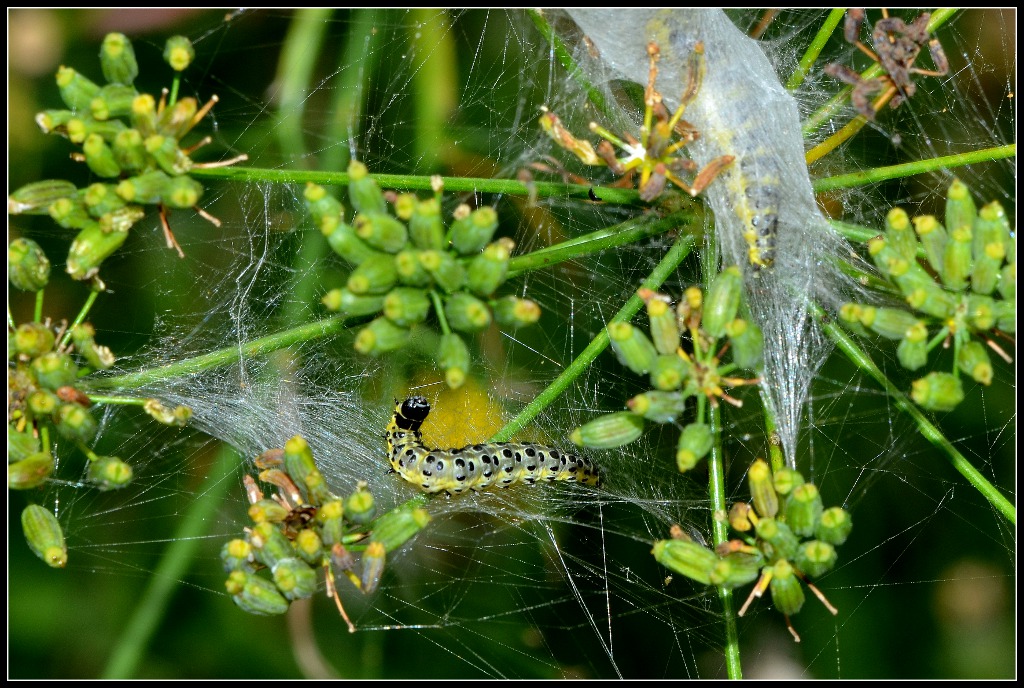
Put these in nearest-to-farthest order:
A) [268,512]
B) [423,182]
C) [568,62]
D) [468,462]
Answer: [268,512]
[423,182]
[568,62]
[468,462]

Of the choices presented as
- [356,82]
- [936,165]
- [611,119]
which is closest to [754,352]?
[936,165]

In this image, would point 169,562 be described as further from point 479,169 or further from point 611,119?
point 611,119

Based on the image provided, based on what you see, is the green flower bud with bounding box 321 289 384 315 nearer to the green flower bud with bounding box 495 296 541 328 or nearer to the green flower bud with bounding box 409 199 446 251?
the green flower bud with bounding box 409 199 446 251

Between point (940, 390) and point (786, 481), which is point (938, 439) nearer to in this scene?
point (940, 390)

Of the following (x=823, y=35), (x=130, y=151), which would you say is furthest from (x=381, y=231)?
(x=823, y=35)

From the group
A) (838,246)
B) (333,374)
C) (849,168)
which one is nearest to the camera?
(838,246)
